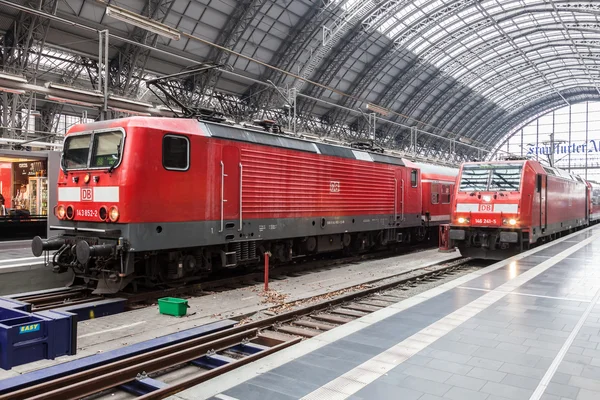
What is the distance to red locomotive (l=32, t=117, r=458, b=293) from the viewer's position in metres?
9.28

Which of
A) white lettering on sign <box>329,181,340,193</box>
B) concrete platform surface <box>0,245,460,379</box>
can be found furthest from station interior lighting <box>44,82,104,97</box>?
white lettering on sign <box>329,181,340,193</box>

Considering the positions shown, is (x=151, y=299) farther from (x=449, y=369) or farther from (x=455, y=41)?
(x=455, y=41)

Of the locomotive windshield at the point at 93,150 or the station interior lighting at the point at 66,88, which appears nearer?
the locomotive windshield at the point at 93,150

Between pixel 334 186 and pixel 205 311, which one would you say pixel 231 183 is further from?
pixel 334 186

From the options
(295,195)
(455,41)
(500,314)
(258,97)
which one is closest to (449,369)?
(500,314)

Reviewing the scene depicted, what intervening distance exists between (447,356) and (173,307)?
499 cm

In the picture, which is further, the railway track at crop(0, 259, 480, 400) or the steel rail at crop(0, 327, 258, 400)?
the railway track at crop(0, 259, 480, 400)

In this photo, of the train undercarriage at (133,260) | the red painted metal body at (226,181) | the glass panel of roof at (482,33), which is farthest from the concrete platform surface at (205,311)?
the glass panel of roof at (482,33)

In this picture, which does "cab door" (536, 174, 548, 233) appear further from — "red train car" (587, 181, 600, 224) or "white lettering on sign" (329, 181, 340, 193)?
"red train car" (587, 181, 600, 224)

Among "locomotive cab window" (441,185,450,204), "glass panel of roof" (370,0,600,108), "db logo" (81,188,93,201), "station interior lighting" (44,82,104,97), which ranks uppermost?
"glass panel of roof" (370,0,600,108)

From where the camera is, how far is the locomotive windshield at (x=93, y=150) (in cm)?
955

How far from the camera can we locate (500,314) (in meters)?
8.08

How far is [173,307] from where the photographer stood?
8656mm

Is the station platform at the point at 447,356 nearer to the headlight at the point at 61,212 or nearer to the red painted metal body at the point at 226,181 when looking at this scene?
the red painted metal body at the point at 226,181
